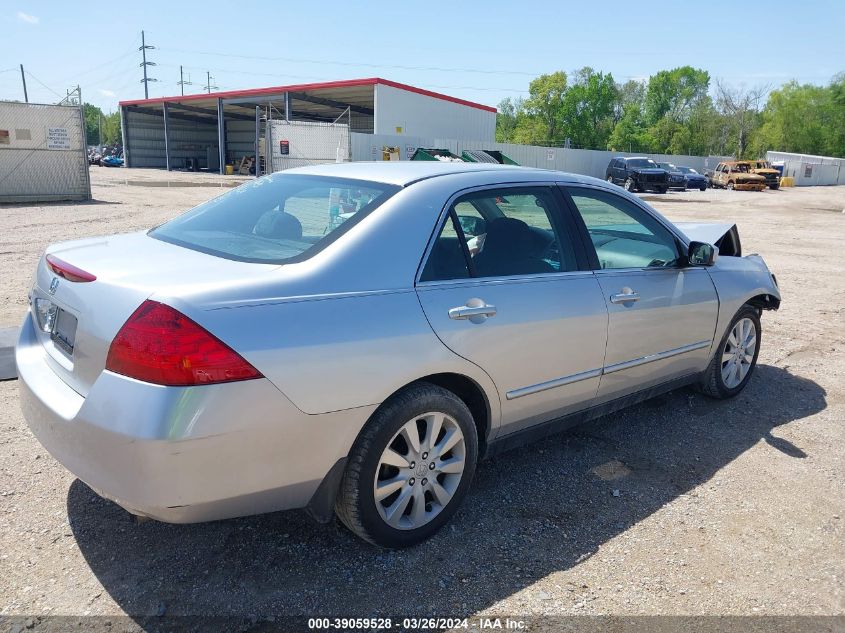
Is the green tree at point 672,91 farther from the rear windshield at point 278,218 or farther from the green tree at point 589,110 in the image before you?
the rear windshield at point 278,218

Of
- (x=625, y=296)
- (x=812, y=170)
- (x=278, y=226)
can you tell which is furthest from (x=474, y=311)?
(x=812, y=170)

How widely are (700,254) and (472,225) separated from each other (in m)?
1.78

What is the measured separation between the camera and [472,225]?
3.21m

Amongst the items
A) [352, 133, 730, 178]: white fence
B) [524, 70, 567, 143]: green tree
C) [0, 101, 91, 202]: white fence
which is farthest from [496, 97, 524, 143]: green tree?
[0, 101, 91, 202]: white fence

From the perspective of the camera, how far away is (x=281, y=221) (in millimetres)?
3152

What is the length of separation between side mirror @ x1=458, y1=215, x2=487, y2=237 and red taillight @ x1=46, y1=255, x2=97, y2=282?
1.61 metres

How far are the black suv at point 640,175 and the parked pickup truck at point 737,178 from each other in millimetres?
10937

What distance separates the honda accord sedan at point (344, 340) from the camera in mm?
2252

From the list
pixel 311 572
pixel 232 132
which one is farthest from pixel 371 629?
pixel 232 132

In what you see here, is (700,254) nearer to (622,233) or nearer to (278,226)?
(622,233)

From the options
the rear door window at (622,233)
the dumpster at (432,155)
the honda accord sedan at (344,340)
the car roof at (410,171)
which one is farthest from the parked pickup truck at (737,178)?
the car roof at (410,171)

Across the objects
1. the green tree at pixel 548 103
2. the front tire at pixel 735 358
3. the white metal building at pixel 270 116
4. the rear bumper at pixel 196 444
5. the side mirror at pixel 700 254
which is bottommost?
the front tire at pixel 735 358

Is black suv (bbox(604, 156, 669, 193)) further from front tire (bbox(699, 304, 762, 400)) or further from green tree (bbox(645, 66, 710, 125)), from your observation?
green tree (bbox(645, 66, 710, 125))

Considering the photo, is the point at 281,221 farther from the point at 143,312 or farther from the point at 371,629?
the point at 371,629
